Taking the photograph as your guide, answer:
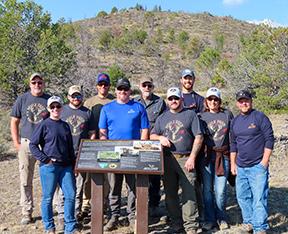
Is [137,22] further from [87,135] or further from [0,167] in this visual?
[87,135]

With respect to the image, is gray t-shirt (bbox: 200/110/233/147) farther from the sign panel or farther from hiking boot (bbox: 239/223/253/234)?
hiking boot (bbox: 239/223/253/234)

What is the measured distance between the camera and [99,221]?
5.48 meters

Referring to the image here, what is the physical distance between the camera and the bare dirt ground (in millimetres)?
6324

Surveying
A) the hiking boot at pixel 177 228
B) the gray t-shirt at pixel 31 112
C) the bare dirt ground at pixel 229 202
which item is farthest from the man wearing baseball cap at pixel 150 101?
the gray t-shirt at pixel 31 112

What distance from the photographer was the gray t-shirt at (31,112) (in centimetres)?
631

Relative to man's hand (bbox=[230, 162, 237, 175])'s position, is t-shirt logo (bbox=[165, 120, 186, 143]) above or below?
above

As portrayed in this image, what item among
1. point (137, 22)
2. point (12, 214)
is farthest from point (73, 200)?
point (137, 22)

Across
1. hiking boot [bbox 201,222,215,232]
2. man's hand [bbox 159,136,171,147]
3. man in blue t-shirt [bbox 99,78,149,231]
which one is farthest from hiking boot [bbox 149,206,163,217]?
man's hand [bbox 159,136,171,147]

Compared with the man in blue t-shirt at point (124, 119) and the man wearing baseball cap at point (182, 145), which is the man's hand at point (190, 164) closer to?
the man wearing baseball cap at point (182, 145)

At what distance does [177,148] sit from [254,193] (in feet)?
3.56

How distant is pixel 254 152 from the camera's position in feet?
18.2

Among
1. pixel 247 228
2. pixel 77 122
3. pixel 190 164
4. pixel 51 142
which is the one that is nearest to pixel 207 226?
pixel 247 228

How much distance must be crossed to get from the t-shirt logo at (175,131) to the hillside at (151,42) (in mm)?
18274

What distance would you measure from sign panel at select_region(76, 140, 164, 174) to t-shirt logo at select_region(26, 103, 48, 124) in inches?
43.0
